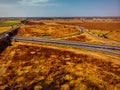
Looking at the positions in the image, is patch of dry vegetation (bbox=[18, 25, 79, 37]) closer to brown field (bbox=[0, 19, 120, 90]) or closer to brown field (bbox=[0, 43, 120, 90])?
brown field (bbox=[0, 19, 120, 90])

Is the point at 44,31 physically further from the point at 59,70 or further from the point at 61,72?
the point at 61,72

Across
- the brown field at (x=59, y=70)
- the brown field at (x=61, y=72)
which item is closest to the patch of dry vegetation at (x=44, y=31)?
the brown field at (x=59, y=70)

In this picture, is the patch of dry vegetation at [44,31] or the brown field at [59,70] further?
the patch of dry vegetation at [44,31]

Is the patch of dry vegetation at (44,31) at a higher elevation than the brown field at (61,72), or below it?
below

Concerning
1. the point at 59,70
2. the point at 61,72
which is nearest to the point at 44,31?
the point at 59,70

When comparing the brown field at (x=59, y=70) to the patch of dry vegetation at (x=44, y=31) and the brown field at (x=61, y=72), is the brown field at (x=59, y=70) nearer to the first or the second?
the brown field at (x=61, y=72)

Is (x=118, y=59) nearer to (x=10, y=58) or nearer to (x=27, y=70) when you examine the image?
(x=27, y=70)

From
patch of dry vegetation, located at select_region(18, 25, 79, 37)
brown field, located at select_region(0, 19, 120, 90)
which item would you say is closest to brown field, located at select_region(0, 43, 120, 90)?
brown field, located at select_region(0, 19, 120, 90)

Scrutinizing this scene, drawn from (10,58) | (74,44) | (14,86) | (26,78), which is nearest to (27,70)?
(26,78)
